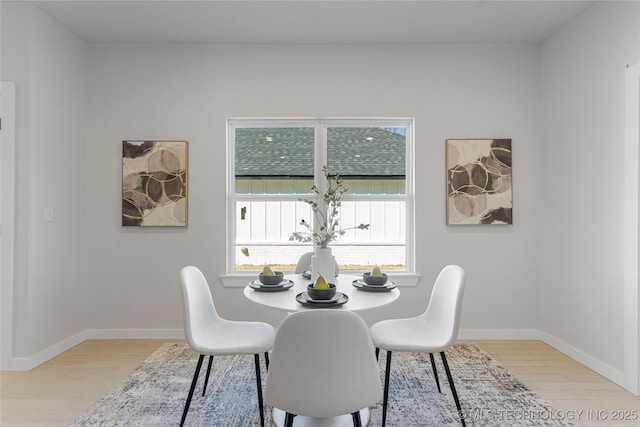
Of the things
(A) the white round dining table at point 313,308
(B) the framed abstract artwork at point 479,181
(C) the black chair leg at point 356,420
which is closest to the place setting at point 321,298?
(A) the white round dining table at point 313,308

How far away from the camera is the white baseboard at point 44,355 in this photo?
274 centimetres

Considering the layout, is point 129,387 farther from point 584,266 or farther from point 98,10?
point 584,266

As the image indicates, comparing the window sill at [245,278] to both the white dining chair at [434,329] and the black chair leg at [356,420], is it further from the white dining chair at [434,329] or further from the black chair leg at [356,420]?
the black chair leg at [356,420]

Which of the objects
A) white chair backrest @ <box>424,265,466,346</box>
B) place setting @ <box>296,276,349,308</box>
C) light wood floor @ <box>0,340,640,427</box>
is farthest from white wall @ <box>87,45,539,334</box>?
place setting @ <box>296,276,349,308</box>

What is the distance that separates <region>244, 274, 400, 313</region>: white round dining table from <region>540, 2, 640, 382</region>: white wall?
1.71m

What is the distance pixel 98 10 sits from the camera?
9.52ft

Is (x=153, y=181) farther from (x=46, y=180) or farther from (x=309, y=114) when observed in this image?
(x=309, y=114)

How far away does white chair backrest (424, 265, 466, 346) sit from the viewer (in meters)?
2.03

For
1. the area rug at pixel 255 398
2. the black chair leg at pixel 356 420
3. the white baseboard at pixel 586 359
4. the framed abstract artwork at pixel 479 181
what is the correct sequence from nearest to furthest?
the black chair leg at pixel 356 420 < the area rug at pixel 255 398 < the white baseboard at pixel 586 359 < the framed abstract artwork at pixel 479 181

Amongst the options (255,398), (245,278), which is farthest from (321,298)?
(245,278)

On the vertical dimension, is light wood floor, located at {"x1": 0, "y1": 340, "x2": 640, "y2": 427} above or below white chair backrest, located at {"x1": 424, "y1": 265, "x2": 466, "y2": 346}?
below

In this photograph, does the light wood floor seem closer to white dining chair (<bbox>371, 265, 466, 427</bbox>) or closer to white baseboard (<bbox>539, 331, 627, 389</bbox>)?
white baseboard (<bbox>539, 331, 627, 389</bbox>)

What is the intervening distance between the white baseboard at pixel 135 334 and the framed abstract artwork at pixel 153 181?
3.18 feet

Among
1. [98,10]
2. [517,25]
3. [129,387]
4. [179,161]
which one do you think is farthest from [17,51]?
[517,25]
